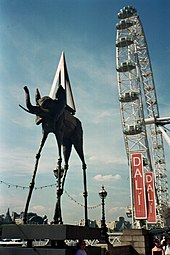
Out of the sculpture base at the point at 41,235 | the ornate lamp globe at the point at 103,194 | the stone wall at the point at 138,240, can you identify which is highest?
the ornate lamp globe at the point at 103,194

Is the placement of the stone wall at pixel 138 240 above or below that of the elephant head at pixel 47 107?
below

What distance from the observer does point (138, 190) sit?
18.9 m

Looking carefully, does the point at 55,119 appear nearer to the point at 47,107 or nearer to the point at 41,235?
the point at 47,107

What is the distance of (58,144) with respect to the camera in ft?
28.8

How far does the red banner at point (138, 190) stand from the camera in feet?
61.2

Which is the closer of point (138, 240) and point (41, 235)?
point (41, 235)

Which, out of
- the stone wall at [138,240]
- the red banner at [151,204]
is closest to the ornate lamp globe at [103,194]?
the stone wall at [138,240]

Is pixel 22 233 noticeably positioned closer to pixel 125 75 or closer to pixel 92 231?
pixel 92 231

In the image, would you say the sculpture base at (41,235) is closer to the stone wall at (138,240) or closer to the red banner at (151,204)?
the stone wall at (138,240)

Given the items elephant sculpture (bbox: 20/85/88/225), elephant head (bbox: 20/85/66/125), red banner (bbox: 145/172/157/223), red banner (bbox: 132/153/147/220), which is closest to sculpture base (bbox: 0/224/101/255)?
elephant sculpture (bbox: 20/85/88/225)

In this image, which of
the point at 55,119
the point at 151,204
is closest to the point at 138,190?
the point at 151,204

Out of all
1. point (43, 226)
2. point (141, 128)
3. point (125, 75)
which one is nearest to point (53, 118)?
point (43, 226)

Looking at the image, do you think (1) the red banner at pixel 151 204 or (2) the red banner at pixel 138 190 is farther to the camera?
(1) the red banner at pixel 151 204

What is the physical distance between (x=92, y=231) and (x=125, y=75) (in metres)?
32.9
